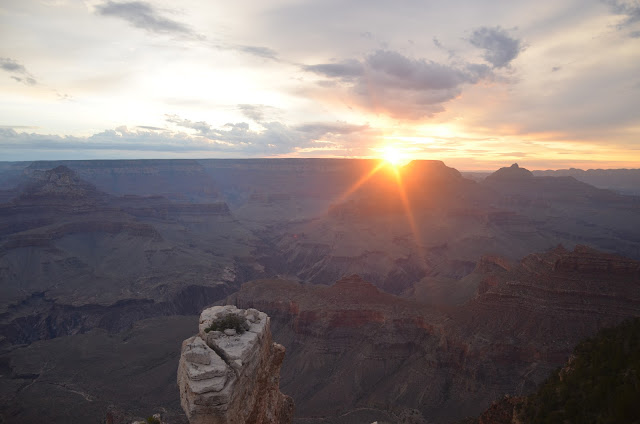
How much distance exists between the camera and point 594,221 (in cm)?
14600

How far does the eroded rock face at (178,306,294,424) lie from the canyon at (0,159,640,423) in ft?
Answer: 82.1

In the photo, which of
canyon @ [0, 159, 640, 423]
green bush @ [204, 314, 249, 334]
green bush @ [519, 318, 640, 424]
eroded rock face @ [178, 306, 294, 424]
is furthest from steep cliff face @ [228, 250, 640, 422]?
green bush @ [204, 314, 249, 334]

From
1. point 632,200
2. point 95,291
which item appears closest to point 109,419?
point 95,291

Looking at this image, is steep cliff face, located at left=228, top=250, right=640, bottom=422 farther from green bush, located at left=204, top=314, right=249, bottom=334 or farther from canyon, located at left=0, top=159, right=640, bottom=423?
green bush, located at left=204, top=314, right=249, bottom=334

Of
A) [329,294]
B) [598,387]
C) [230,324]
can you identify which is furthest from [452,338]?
[230,324]

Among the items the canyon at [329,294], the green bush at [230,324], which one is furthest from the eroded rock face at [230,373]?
the canyon at [329,294]

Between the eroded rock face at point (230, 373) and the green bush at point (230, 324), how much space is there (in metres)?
0.15

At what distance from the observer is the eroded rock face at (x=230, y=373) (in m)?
12.4

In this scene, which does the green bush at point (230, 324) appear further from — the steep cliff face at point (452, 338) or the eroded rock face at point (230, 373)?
the steep cliff face at point (452, 338)

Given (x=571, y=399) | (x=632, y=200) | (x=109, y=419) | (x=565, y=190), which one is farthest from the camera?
(x=565, y=190)

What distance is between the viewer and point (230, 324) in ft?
53.4

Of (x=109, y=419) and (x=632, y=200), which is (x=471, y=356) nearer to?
(x=109, y=419)

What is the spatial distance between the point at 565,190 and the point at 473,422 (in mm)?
187514

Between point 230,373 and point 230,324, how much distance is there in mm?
3098
